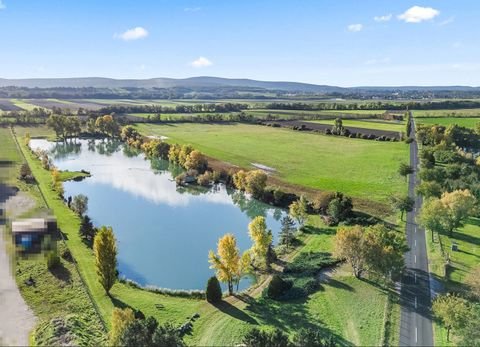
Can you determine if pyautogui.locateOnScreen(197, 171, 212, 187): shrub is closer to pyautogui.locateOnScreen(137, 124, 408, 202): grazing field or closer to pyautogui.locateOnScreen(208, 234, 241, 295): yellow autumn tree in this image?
pyautogui.locateOnScreen(137, 124, 408, 202): grazing field

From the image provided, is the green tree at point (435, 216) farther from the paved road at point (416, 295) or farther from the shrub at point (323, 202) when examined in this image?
the shrub at point (323, 202)

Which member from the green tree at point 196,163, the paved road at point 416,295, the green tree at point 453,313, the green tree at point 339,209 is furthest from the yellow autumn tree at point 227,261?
the green tree at point 196,163

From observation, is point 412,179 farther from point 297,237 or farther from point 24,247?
point 24,247

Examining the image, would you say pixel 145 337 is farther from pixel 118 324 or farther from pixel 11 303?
pixel 11 303

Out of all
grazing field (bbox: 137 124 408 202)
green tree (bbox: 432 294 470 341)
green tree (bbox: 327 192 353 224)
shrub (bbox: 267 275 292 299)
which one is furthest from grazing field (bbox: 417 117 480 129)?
green tree (bbox: 432 294 470 341)

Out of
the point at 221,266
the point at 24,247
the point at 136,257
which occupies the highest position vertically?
the point at 24,247

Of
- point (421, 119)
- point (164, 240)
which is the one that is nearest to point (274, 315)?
point (164, 240)

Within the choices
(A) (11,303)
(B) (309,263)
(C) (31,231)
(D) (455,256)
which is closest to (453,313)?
(B) (309,263)
